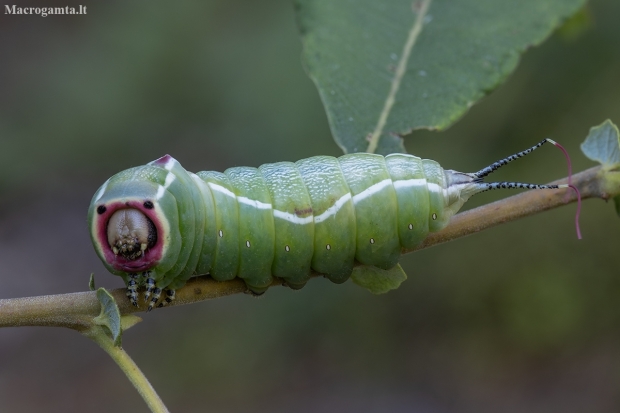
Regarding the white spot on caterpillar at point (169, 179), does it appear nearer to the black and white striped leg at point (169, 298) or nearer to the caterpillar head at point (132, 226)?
the caterpillar head at point (132, 226)

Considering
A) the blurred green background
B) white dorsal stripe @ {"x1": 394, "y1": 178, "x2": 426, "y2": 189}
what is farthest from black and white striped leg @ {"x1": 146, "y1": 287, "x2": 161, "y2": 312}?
the blurred green background

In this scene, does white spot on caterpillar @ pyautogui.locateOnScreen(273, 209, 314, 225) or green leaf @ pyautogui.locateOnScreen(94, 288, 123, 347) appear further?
white spot on caterpillar @ pyautogui.locateOnScreen(273, 209, 314, 225)

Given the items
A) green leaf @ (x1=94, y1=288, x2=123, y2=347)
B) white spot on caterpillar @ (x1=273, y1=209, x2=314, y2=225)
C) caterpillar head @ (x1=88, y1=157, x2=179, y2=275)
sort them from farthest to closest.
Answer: white spot on caterpillar @ (x1=273, y1=209, x2=314, y2=225) → caterpillar head @ (x1=88, y1=157, x2=179, y2=275) → green leaf @ (x1=94, y1=288, x2=123, y2=347)

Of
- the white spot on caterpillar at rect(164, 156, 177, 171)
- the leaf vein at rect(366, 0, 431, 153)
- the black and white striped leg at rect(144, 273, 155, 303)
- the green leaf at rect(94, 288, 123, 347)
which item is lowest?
the green leaf at rect(94, 288, 123, 347)

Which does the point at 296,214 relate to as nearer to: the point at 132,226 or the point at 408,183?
the point at 408,183

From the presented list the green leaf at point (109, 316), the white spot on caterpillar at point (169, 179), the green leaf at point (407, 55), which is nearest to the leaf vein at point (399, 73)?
the green leaf at point (407, 55)

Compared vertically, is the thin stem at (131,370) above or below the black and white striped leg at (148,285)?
below

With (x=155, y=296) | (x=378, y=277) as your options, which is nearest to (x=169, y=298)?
(x=155, y=296)

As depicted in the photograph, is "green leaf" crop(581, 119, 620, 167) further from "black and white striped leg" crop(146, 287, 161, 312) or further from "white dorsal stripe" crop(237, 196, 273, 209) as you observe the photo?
"black and white striped leg" crop(146, 287, 161, 312)
